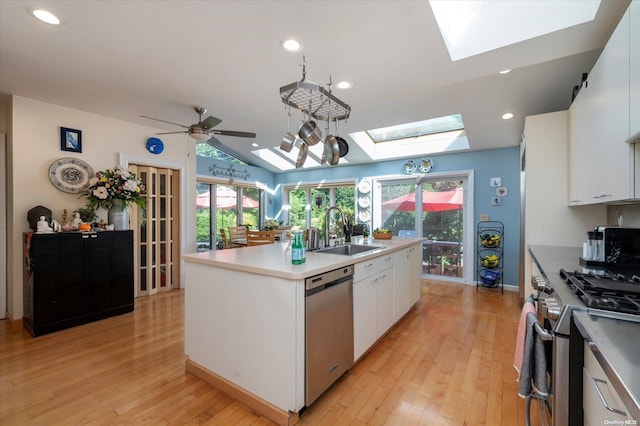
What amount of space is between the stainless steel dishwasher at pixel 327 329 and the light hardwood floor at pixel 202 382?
0.16m

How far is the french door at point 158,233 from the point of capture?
4.04 metres

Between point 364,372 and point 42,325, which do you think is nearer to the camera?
point 364,372

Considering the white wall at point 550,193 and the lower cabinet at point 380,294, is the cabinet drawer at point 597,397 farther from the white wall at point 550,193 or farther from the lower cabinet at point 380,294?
the white wall at point 550,193

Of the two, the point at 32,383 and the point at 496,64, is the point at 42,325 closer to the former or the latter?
the point at 32,383

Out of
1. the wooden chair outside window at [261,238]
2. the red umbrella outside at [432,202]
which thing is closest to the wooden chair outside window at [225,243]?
the wooden chair outside window at [261,238]

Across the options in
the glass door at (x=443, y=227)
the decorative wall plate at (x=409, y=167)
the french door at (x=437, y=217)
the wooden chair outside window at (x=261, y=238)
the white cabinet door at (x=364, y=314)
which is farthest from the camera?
the decorative wall plate at (x=409, y=167)

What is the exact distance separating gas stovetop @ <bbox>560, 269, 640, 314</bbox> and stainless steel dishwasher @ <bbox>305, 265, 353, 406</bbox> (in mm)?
1225

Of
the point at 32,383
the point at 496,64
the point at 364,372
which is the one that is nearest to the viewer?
the point at 32,383

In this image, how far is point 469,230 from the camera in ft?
15.6

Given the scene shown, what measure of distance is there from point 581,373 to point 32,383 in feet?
10.6

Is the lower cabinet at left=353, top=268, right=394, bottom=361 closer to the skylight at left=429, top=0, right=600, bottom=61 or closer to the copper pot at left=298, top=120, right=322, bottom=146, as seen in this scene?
the copper pot at left=298, top=120, right=322, bottom=146

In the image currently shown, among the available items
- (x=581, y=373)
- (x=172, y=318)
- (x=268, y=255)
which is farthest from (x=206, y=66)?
(x=581, y=373)

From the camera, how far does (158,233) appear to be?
4.21m

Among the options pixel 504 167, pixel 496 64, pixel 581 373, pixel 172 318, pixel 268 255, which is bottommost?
pixel 172 318
